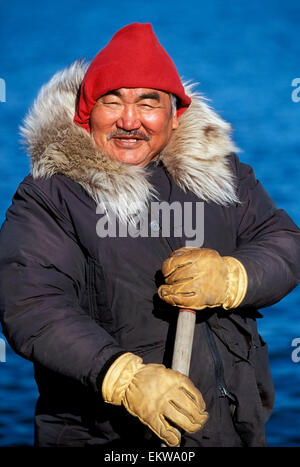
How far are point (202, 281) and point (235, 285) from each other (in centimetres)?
11

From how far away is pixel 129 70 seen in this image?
8.61ft

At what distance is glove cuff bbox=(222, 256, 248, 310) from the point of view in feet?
7.91

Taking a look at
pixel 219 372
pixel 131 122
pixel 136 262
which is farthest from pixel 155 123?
pixel 219 372

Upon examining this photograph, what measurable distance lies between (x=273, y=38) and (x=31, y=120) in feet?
30.3

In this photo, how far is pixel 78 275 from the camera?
2488 mm

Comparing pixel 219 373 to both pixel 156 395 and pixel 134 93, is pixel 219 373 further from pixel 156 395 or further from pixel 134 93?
pixel 134 93

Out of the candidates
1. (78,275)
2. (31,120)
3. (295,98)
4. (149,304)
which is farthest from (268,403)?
(295,98)

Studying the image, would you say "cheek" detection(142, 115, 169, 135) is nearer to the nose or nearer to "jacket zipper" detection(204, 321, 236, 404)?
the nose

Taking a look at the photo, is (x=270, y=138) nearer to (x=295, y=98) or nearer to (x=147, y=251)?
(x=295, y=98)

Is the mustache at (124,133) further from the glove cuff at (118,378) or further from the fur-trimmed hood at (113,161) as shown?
the glove cuff at (118,378)

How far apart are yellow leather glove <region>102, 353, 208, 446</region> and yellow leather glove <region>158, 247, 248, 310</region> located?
22 cm

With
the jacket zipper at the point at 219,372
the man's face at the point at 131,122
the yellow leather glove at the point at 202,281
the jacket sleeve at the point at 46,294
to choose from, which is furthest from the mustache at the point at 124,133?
the jacket zipper at the point at 219,372

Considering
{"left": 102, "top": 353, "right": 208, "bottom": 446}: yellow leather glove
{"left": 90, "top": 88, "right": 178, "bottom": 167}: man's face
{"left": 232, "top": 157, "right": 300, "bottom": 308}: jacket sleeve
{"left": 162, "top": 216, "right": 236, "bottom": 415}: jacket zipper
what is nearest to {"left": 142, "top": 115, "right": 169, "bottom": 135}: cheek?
{"left": 90, "top": 88, "right": 178, "bottom": 167}: man's face

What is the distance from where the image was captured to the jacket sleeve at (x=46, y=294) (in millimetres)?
Answer: 2271
